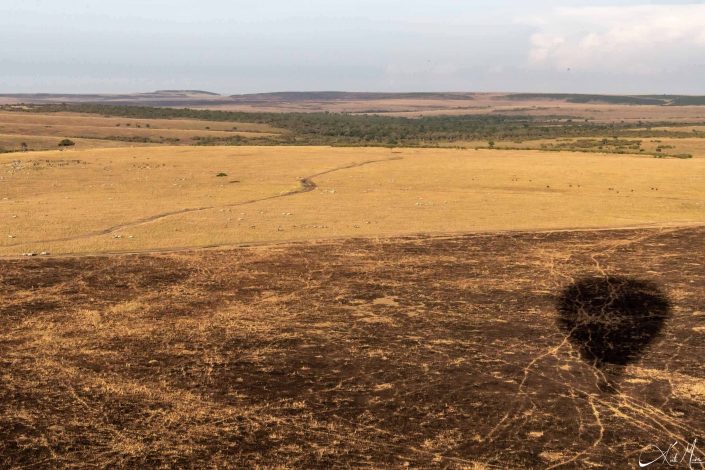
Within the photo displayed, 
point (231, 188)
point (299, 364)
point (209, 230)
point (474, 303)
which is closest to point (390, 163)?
point (231, 188)

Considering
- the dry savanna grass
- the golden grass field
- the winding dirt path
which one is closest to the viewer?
the winding dirt path

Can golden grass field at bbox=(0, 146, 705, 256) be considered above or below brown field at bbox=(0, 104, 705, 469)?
above

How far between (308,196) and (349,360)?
2000cm

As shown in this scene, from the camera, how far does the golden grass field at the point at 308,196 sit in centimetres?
2381

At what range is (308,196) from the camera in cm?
3206

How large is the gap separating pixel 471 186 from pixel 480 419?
1046 inches

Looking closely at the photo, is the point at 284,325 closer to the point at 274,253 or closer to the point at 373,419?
the point at 373,419

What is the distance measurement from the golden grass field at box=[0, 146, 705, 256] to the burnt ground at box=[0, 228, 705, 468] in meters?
3.46

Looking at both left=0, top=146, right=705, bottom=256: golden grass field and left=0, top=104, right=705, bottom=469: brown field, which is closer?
left=0, top=104, right=705, bottom=469: brown field

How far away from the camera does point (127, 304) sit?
15.9 m

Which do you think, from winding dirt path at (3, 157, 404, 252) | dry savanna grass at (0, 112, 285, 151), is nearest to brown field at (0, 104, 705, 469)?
winding dirt path at (3, 157, 404, 252)

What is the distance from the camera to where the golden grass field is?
23812 mm

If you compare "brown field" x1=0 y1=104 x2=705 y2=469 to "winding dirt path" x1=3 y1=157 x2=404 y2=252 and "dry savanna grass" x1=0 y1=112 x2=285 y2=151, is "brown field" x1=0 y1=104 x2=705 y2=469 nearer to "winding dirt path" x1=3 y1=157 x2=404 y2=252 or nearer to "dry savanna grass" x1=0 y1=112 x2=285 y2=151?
"winding dirt path" x1=3 y1=157 x2=404 y2=252

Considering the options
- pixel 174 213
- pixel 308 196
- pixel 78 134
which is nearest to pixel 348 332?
pixel 174 213
